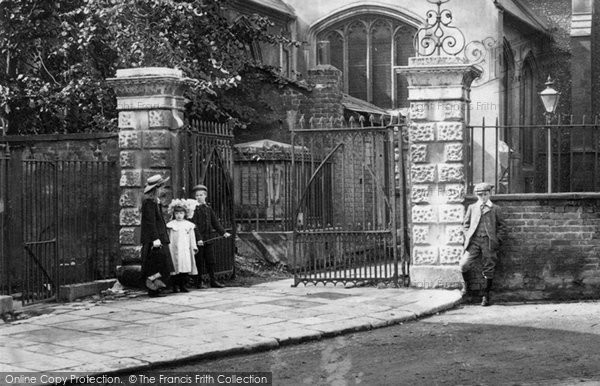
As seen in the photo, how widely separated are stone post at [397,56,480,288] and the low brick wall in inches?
30.8

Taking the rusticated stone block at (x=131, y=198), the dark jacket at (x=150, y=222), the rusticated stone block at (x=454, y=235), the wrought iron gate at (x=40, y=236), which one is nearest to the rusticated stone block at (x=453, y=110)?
the rusticated stone block at (x=454, y=235)

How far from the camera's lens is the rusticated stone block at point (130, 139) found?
14.5 meters

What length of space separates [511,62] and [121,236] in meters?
18.2

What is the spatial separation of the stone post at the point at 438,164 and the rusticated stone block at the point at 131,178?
3.98m

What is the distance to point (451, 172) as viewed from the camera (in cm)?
1402

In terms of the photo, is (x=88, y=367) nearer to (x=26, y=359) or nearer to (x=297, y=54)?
(x=26, y=359)

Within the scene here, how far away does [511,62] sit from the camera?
2972 cm

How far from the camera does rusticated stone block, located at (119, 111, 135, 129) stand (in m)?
14.5

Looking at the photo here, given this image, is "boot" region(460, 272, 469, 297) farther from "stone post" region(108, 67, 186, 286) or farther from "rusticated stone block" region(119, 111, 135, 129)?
"rusticated stone block" region(119, 111, 135, 129)

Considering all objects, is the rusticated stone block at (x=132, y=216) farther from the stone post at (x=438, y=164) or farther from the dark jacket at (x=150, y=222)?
the stone post at (x=438, y=164)

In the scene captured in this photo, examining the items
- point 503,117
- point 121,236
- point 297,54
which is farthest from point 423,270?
point 297,54

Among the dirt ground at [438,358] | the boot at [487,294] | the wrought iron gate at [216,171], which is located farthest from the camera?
the wrought iron gate at [216,171]

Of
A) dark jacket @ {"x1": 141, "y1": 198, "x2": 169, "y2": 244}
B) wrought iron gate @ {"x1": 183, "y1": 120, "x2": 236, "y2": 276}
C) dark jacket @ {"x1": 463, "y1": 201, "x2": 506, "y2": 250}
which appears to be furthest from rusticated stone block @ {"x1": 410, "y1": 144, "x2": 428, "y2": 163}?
dark jacket @ {"x1": 141, "y1": 198, "x2": 169, "y2": 244}

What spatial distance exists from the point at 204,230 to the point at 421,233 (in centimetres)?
316
